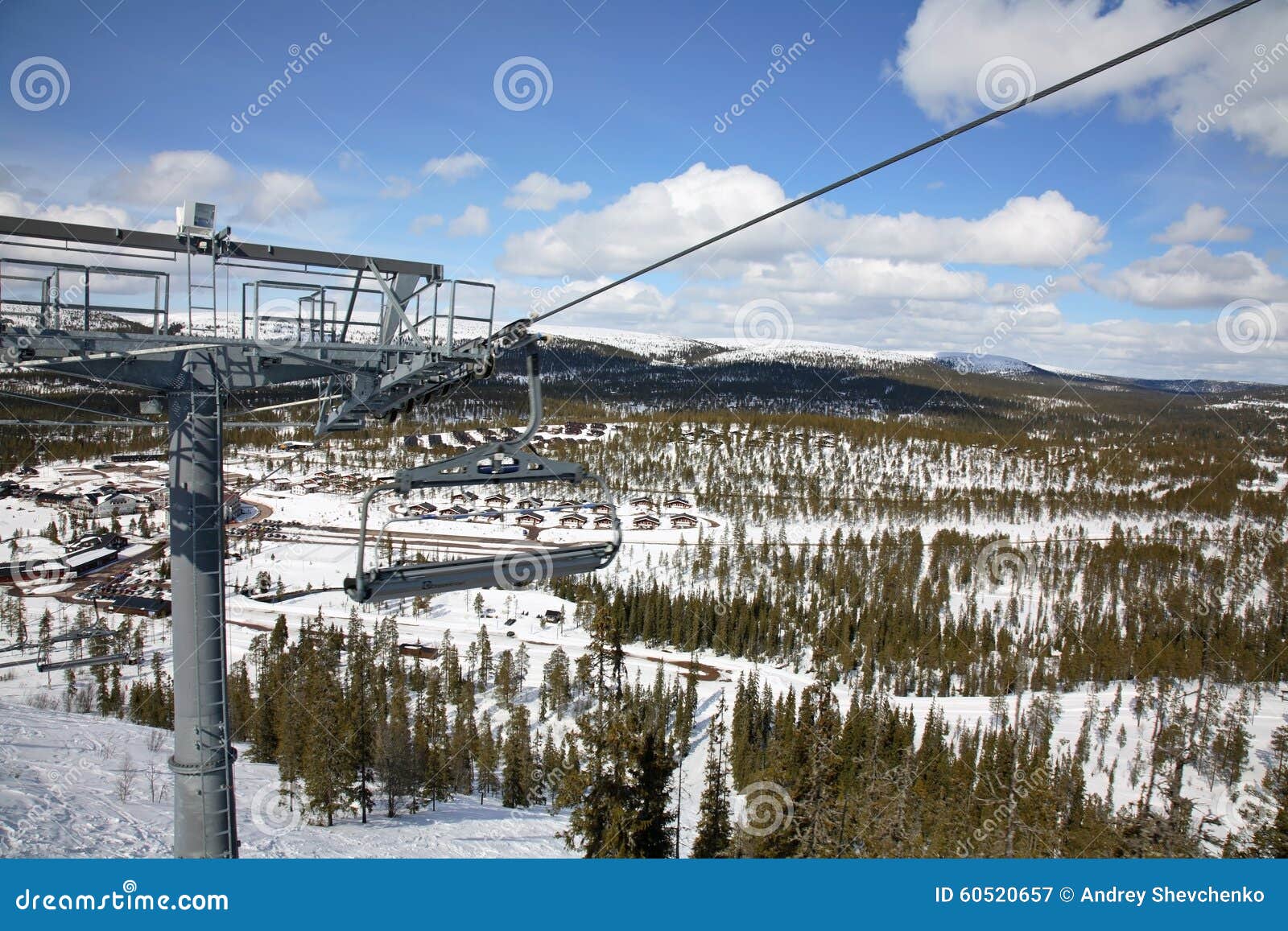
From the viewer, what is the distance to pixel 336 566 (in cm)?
4456

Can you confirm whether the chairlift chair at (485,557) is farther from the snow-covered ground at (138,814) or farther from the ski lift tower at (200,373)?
the snow-covered ground at (138,814)

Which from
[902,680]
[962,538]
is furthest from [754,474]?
[902,680]

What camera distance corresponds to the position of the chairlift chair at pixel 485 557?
347cm

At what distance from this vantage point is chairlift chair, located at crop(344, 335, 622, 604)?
347cm

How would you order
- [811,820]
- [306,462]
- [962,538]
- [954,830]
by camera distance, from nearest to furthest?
[811,820] → [954,830] → [962,538] → [306,462]

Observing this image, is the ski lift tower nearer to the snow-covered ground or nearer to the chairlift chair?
the chairlift chair

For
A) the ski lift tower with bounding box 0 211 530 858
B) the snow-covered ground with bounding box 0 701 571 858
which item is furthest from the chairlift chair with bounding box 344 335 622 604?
the snow-covered ground with bounding box 0 701 571 858

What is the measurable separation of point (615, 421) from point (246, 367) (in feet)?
333

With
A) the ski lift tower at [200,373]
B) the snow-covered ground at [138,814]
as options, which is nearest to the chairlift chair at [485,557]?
the ski lift tower at [200,373]

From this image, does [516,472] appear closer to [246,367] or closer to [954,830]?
[246,367]

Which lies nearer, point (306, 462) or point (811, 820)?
point (811, 820)

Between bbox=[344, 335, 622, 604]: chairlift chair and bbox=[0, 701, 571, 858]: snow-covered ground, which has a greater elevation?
bbox=[344, 335, 622, 604]: chairlift chair

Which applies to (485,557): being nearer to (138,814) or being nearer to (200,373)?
(200,373)

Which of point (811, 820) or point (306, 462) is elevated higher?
point (306, 462)
